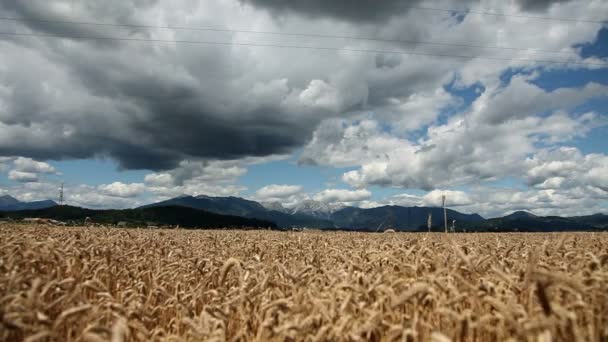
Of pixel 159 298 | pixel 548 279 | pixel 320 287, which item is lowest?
pixel 159 298

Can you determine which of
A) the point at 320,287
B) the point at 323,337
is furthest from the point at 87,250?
the point at 323,337

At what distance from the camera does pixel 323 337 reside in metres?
4.18

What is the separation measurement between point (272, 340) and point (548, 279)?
2.93 m

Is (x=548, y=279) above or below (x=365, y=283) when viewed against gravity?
above

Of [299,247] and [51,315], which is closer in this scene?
[51,315]

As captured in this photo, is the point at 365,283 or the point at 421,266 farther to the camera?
the point at 421,266

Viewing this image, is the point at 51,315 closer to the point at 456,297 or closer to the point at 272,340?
the point at 272,340

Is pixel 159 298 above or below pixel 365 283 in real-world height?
below

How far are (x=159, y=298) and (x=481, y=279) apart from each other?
6001mm

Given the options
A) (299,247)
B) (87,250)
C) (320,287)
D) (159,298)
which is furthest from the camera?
(299,247)

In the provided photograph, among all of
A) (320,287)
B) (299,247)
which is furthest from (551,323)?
(299,247)

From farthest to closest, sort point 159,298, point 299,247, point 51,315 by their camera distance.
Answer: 1. point 299,247
2. point 159,298
3. point 51,315

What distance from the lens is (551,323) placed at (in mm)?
3047

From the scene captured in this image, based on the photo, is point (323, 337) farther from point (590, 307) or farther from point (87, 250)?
point (87, 250)
